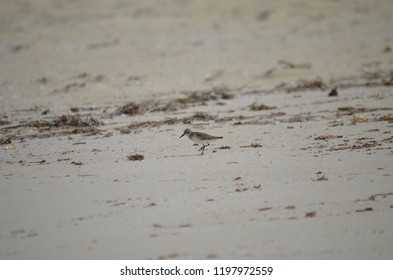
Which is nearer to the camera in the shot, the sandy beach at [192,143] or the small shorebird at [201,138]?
the sandy beach at [192,143]

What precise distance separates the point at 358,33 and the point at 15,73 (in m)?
9.98

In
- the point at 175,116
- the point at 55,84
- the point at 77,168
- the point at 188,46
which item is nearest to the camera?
the point at 77,168

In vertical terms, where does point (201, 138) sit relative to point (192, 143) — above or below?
below

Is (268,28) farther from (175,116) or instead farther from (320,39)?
(175,116)

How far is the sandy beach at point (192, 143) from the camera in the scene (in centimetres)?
625

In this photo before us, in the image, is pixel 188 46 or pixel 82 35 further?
pixel 82 35

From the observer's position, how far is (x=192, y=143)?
989 centimetres

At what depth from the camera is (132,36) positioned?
21.1 m

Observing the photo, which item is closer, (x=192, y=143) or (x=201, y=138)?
(x=201, y=138)

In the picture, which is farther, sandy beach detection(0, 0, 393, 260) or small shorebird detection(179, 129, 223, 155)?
small shorebird detection(179, 129, 223, 155)

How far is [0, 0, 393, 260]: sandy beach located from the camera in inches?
246
